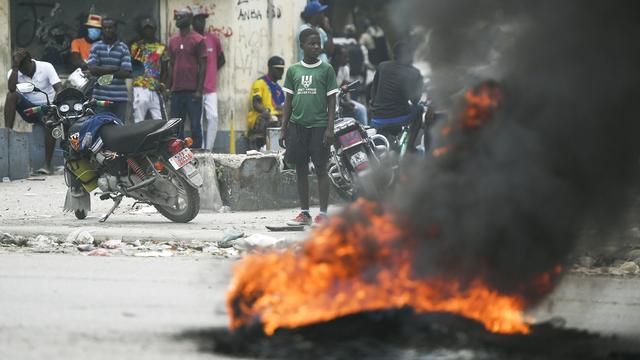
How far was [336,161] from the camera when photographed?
41.9ft

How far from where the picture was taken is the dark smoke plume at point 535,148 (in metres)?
5.75

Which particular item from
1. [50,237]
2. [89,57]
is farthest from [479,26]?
[89,57]

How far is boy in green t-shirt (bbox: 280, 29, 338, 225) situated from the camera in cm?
1166

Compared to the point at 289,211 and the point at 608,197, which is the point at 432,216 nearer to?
the point at 608,197

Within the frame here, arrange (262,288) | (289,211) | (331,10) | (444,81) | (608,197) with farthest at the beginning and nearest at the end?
(331,10), (289,211), (444,81), (608,197), (262,288)

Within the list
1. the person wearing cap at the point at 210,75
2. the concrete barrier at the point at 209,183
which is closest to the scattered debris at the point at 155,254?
the concrete barrier at the point at 209,183

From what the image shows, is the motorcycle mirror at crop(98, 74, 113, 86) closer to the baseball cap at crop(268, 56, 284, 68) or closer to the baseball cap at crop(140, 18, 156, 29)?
the baseball cap at crop(140, 18, 156, 29)

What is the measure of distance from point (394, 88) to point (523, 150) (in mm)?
7774

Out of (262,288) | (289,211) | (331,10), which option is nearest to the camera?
(262,288)

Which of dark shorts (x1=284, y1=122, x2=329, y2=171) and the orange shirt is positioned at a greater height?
the orange shirt

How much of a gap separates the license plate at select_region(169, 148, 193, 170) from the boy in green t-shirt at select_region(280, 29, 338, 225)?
94 centimetres

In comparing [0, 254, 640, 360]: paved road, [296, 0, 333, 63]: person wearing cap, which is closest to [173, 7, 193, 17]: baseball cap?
[296, 0, 333, 63]: person wearing cap

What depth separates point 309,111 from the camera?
1167 cm

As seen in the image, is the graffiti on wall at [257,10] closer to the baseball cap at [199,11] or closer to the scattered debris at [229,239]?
the baseball cap at [199,11]
